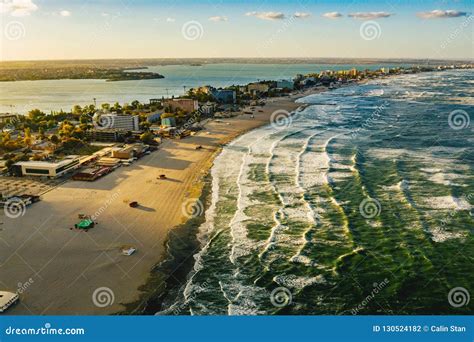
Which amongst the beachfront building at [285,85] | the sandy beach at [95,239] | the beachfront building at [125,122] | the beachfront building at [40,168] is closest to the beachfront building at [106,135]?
the beachfront building at [125,122]

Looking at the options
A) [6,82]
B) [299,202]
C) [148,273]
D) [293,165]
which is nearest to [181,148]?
[293,165]

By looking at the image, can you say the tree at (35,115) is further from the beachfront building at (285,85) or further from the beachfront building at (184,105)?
the beachfront building at (285,85)

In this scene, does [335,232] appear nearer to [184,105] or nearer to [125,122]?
[125,122]

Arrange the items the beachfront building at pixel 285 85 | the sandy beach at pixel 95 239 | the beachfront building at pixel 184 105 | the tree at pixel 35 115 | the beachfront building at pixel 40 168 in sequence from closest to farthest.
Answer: the sandy beach at pixel 95 239 → the beachfront building at pixel 40 168 → the tree at pixel 35 115 → the beachfront building at pixel 184 105 → the beachfront building at pixel 285 85

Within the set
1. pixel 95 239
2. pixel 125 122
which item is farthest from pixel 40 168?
pixel 125 122

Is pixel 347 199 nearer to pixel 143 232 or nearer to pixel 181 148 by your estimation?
pixel 143 232

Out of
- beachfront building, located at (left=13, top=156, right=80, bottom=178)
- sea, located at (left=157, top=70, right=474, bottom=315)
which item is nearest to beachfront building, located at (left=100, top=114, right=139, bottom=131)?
sea, located at (left=157, top=70, right=474, bottom=315)
